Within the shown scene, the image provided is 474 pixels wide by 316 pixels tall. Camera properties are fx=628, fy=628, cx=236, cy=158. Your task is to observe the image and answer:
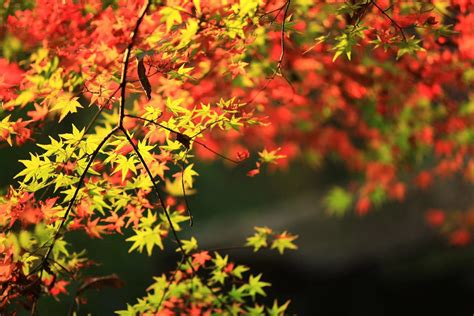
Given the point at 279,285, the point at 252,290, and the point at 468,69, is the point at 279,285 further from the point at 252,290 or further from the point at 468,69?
the point at 252,290

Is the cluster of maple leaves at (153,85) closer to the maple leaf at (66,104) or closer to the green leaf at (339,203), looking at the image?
the maple leaf at (66,104)

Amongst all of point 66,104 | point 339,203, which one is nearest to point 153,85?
point 66,104

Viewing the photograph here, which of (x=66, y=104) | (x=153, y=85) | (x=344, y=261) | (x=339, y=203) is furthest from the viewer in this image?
(x=339, y=203)

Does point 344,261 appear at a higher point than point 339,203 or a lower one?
lower

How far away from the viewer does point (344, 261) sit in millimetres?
9164

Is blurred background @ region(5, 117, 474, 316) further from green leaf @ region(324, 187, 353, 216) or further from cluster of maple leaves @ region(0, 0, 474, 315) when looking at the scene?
cluster of maple leaves @ region(0, 0, 474, 315)

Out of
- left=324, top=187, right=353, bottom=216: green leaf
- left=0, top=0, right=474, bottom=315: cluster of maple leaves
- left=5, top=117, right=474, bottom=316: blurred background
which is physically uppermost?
left=0, top=0, right=474, bottom=315: cluster of maple leaves

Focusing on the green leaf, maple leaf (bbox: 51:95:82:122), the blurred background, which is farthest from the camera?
the green leaf

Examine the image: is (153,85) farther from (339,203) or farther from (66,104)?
(339,203)

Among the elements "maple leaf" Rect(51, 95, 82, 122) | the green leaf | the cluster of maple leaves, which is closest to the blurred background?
the green leaf

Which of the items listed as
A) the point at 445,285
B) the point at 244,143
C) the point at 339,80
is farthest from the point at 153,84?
the point at 445,285

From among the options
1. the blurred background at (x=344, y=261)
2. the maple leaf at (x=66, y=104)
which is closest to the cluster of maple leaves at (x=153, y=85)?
the maple leaf at (x=66, y=104)

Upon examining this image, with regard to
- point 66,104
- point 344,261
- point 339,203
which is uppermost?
point 66,104

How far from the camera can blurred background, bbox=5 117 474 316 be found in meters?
8.30
